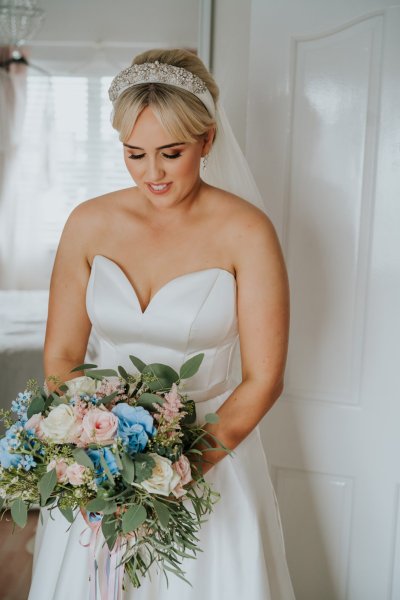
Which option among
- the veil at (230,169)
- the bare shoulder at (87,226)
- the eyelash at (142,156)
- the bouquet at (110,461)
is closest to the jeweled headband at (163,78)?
the eyelash at (142,156)

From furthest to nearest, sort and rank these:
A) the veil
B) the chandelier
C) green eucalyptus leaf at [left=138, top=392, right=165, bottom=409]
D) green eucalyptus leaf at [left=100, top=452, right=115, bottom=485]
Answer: the chandelier
the veil
green eucalyptus leaf at [left=138, top=392, right=165, bottom=409]
green eucalyptus leaf at [left=100, top=452, right=115, bottom=485]

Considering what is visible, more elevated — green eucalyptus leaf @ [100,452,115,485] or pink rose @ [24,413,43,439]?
pink rose @ [24,413,43,439]

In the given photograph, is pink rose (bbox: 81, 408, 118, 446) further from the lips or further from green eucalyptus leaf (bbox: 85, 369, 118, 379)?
the lips

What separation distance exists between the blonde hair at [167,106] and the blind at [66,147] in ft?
4.30

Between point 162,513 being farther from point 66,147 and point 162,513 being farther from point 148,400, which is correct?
point 66,147

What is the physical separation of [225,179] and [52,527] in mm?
1168

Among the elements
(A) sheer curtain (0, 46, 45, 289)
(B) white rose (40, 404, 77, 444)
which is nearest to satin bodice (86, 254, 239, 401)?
(B) white rose (40, 404, 77, 444)

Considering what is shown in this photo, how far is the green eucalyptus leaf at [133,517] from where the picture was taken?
53.7 inches

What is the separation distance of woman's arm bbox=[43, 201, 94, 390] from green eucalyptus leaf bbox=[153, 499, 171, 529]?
0.68 meters

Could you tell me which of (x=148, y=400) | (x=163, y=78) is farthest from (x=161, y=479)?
(x=163, y=78)

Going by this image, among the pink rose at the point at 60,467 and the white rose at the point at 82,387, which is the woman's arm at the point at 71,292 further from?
the pink rose at the point at 60,467

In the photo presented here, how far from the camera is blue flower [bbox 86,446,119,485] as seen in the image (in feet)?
4.51

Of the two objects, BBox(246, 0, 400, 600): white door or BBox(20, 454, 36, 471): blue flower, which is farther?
BBox(246, 0, 400, 600): white door

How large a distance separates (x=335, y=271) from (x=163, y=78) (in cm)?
96
